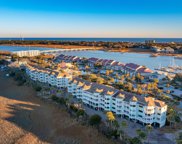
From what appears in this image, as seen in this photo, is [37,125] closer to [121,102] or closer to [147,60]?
[121,102]

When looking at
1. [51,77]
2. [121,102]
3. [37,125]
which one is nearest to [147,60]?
[51,77]

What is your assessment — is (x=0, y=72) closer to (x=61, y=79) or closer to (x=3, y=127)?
(x=61, y=79)

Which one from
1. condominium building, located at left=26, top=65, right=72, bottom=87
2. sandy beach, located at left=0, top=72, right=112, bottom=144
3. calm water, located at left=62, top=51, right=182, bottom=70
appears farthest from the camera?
calm water, located at left=62, top=51, right=182, bottom=70

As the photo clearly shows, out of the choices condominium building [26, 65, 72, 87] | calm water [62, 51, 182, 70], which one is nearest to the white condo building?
condominium building [26, 65, 72, 87]

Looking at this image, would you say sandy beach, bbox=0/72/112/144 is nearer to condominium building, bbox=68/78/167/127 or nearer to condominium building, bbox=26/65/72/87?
condominium building, bbox=68/78/167/127

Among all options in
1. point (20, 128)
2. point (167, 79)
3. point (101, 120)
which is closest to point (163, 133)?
point (101, 120)
